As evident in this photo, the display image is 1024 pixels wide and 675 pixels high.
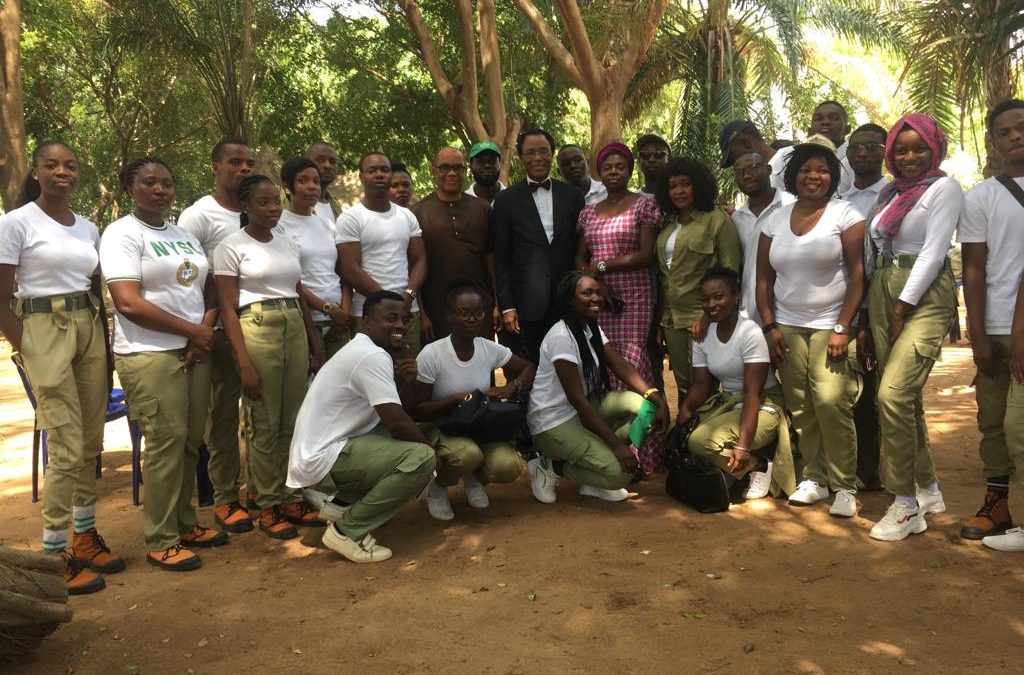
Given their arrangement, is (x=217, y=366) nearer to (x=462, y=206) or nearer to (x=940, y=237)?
(x=462, y=206)

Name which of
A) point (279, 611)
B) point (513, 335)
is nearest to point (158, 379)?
point (279, 611)

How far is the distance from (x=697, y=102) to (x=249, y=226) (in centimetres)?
1242

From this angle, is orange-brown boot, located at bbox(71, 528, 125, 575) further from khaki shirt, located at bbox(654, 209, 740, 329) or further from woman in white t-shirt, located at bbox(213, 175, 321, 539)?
khaki shirt, located at bbox(654, 209, 740, 329)

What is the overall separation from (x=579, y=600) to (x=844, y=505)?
1863 millimetres

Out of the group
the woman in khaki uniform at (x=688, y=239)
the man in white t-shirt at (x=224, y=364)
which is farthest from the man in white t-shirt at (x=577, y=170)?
the man in white t-shirt at (x=224, y=364)

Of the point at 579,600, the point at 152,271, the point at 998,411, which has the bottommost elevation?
the point at 579,600

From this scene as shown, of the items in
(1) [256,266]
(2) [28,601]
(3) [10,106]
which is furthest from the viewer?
(3) [10,106]

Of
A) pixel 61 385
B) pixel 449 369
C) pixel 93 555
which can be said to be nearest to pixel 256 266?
pixel 61 385

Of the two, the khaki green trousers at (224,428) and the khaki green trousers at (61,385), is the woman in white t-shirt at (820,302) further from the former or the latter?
the khaki green trousers at (61,385)

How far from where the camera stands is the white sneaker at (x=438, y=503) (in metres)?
5.11

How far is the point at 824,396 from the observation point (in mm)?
4797

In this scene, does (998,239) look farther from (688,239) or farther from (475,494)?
(475,494)

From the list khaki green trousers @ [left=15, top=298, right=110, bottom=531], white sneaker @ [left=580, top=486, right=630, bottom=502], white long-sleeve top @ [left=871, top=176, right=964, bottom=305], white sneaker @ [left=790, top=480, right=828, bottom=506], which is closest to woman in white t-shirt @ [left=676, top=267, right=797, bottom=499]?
white sneaker @ [left=790, top=480, right=828, bottom=506]

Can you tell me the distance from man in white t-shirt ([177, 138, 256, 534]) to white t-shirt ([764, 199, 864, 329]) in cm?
314
